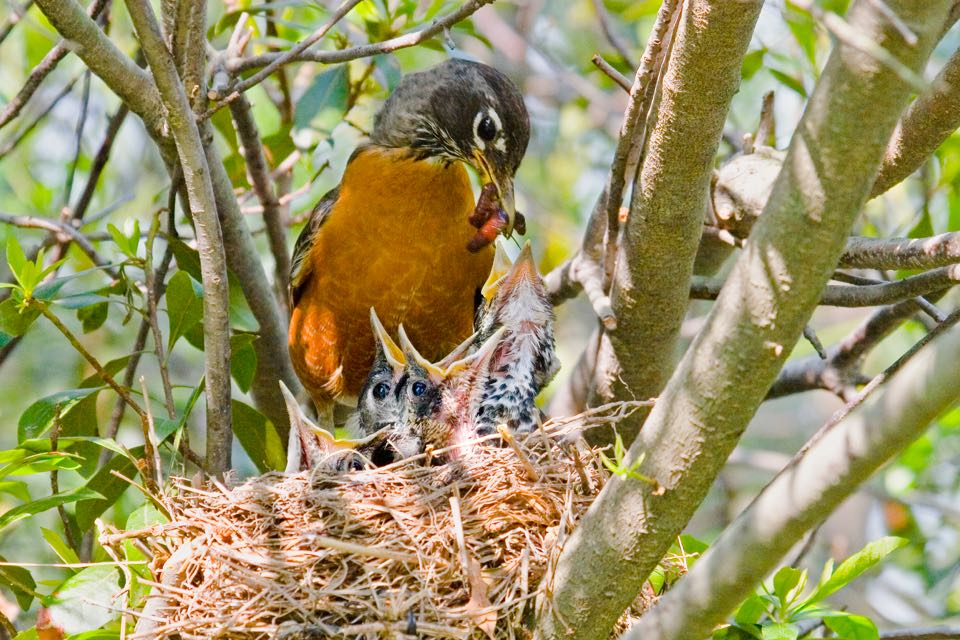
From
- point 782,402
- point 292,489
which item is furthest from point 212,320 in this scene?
point 782,402

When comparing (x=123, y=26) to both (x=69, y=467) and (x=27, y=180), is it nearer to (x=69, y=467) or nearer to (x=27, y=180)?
(x=27, y=180)

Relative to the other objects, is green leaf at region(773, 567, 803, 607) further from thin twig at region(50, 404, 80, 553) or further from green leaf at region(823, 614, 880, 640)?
thin twig at region(50, 404, 80, 553)

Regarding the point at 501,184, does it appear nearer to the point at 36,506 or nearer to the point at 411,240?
the point at 411,240

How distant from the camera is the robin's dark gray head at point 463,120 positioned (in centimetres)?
423

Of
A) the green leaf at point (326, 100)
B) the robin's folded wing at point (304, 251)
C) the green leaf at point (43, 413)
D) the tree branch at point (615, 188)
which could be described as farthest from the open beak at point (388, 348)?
the green leaf at point (43, 413)

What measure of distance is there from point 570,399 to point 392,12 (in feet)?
5.73

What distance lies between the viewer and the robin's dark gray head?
4.23 metres

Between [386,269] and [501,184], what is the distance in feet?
1.93

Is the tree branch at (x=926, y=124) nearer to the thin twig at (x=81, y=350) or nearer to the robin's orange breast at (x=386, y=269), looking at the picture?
the robin's orange breast at (x=386, y=269)

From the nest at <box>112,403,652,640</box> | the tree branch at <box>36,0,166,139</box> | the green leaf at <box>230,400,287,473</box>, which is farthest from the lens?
the green leaf at <box>230,400,287,473</box>

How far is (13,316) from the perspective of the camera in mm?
3141

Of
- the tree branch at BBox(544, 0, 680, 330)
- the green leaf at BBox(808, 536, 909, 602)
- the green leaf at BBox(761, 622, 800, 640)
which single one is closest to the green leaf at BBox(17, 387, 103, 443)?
the tree branch at BBox(544, 0, 680, 330)

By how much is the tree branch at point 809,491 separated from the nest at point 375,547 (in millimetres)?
652

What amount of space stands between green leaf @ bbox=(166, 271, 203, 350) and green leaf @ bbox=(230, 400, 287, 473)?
47cm
